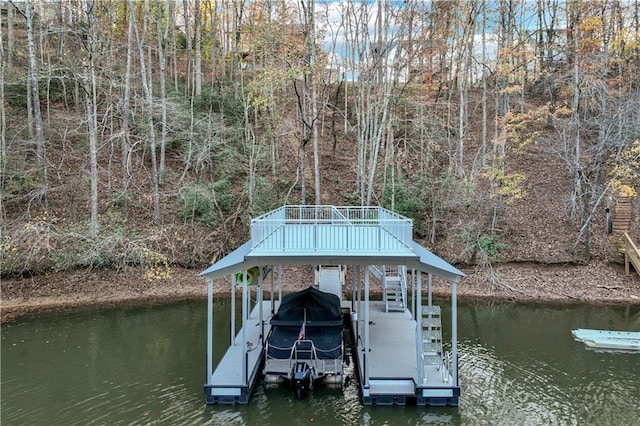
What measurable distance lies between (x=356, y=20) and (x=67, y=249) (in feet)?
56.4

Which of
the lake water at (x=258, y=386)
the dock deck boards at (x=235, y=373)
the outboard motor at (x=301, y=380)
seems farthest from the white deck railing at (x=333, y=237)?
the lake water at (x=258, y=386)

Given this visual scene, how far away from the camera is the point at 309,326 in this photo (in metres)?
9.67

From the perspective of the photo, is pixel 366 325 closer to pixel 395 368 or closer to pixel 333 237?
pixel 395 368

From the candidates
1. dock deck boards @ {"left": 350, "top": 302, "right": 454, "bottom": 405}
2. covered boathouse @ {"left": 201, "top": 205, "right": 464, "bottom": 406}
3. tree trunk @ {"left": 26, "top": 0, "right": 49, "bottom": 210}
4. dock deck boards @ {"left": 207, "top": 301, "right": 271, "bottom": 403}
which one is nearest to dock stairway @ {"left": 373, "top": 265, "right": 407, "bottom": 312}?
dock deck boards @ {"left": 350, "top": 302, "right": 454, "bottom": 405}

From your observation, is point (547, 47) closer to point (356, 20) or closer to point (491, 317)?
point (356, 20)

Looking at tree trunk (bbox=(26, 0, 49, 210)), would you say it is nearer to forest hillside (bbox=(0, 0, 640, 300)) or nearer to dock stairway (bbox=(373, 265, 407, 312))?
forest hillside (bbox=(0, 0, 640, 300))

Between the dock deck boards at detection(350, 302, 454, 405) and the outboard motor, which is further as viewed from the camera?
the outboard motor

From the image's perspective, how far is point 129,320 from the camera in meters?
13.3

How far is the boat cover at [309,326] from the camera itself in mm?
9039

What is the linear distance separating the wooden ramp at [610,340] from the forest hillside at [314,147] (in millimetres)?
5074

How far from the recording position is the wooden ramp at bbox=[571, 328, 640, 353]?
1090 cm

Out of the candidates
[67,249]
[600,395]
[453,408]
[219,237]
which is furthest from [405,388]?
[67,249]

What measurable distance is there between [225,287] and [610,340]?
1385cm

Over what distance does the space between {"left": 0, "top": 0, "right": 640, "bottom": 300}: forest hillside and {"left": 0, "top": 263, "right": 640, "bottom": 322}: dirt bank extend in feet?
1.71
